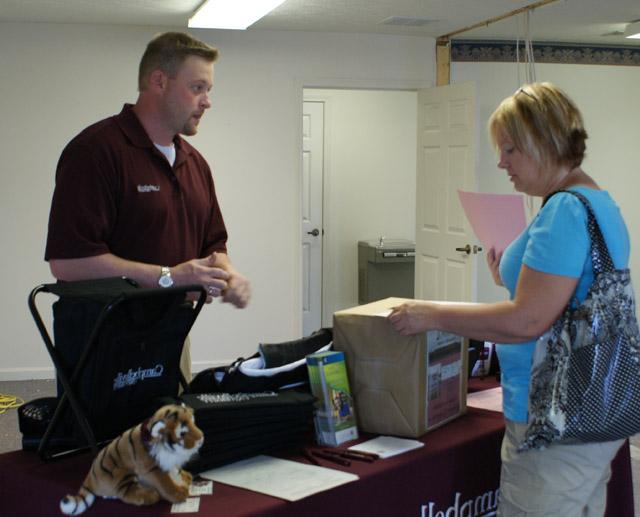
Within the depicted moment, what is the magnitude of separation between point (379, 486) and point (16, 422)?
11.4ft

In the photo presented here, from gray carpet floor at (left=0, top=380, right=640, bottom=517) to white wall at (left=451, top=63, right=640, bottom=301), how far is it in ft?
8.53

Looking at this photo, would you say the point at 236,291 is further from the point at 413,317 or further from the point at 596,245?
the point at 596,245

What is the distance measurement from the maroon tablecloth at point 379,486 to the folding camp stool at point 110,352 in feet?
0.25

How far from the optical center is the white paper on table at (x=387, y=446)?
172 centimetres

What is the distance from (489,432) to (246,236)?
13.3ft

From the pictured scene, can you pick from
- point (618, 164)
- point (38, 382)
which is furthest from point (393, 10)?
point (38, 382)

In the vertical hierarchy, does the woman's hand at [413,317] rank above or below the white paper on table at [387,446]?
above

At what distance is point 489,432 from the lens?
1899 mm

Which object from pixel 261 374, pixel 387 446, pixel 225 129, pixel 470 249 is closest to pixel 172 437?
pixel 261 374

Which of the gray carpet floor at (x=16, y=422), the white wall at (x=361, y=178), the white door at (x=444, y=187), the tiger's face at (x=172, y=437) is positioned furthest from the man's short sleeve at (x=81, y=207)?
the white wall at (x=361, y=178)

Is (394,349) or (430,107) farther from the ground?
(430,107)

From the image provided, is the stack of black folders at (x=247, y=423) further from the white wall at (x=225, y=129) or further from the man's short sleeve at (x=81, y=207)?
the white wall at (x=225, y=129)

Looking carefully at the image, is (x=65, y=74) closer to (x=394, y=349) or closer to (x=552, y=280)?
(x=394, y=349)

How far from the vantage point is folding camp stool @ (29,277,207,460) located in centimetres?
148
